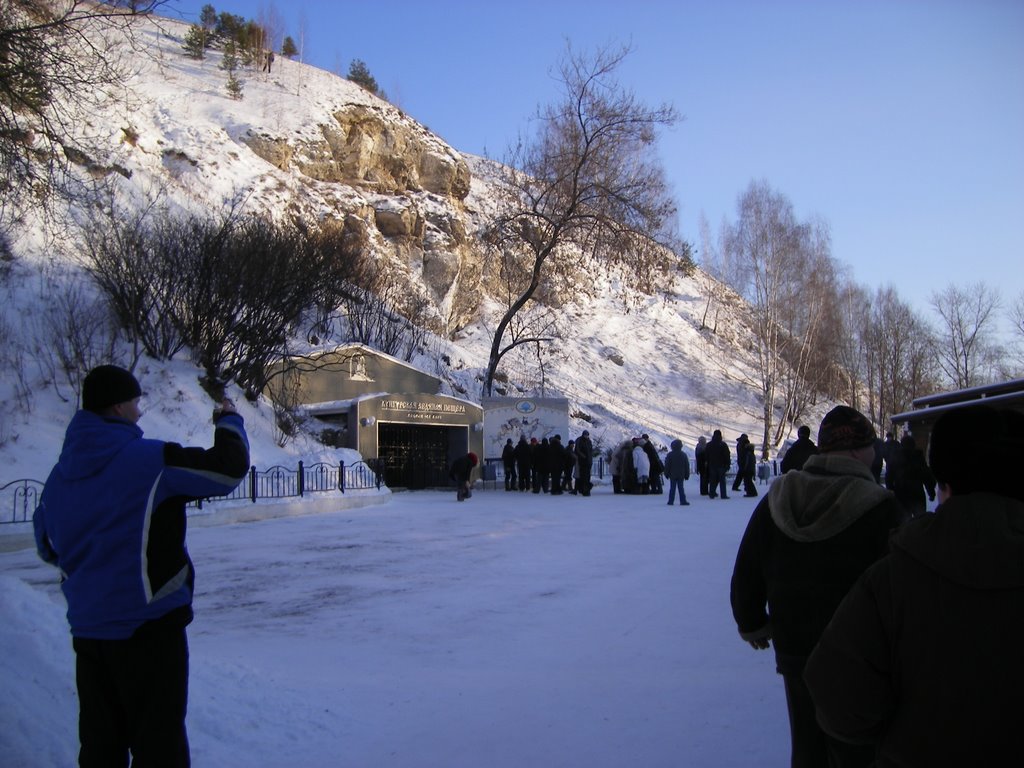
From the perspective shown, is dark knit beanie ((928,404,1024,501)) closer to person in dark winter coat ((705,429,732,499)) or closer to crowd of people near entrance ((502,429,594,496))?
person in dark winter coat ((705,429,732,499))

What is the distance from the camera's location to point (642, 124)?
28.9m

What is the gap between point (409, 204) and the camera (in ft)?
182

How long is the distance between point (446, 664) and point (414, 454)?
23.5m

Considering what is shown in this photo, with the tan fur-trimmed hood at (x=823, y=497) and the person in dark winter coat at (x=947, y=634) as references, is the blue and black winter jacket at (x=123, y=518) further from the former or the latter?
the person in dark winter coat at (x=947, y=634)

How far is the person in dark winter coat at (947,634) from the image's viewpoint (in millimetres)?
1829

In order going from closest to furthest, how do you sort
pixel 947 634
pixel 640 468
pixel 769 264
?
pixel 947 634 → pixel 640 468 → pixel 769 264

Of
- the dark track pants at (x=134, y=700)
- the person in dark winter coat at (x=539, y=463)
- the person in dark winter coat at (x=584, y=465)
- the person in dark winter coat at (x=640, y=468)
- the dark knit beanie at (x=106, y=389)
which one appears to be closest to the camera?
the dark track pants at (x=134, y=700)

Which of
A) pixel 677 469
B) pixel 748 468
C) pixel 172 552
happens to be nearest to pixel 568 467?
pixel 748 468

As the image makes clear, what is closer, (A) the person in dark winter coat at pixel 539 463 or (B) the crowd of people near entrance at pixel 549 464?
(B) the crowd of people near entrance at pixel 549 464

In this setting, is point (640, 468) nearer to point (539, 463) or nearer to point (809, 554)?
point (539, 463)

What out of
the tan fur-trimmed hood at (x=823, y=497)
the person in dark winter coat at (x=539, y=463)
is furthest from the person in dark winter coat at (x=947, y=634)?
the person in dark winter coat at (x=539, y=463)

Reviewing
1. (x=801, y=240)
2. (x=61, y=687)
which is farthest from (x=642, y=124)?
(x=61, y=687)

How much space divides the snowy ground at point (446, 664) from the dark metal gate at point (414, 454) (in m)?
17.1

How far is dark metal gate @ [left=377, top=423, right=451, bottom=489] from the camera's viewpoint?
29156 millimetres
